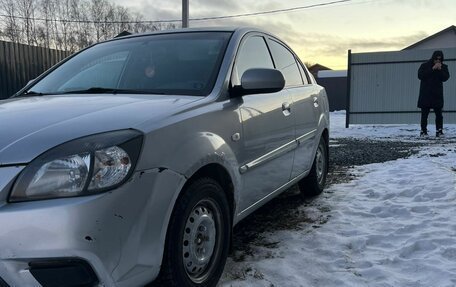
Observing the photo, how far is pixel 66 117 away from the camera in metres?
2.27

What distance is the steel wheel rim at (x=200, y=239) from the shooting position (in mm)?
2441

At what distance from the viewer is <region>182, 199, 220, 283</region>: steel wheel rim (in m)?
2.44

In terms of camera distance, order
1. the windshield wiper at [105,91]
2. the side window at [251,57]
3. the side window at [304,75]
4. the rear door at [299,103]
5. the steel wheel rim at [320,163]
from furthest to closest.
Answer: the steel wheel rim at [320,163] → the side window at [304,75] → the rear door at [299,103] → the side window at [251,57] → the windshield wiper at [105,91]

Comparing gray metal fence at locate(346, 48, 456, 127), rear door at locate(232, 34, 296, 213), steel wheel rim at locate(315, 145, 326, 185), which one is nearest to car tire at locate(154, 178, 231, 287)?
rear door at locate(232, 34, 296, 213)

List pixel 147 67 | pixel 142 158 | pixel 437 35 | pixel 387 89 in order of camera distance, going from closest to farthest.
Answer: pixel 142 158 < pixel 147 67 < pixel 387 89 < pixel 437 35

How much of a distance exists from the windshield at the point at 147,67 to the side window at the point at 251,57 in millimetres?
148

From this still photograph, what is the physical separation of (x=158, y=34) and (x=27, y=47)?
10215mm

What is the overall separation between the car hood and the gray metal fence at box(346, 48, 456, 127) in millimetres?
11902

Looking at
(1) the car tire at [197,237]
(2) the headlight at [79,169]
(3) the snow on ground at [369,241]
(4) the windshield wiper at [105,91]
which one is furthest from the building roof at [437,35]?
(2) the headlight at [79,169]

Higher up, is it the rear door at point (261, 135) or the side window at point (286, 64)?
the side window at point (286, 64)

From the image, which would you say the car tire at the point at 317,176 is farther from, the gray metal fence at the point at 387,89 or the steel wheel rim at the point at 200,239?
the gray metal fence at the point at 387,89

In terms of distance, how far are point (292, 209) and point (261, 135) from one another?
158 centimetres

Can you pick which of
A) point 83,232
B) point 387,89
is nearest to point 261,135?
point 83,232

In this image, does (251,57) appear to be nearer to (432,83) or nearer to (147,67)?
(147,67)
